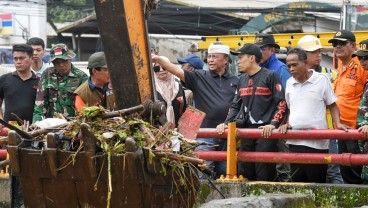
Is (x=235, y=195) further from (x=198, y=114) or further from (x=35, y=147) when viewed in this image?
(x=35, y=147)

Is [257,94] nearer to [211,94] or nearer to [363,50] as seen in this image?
[211,94]

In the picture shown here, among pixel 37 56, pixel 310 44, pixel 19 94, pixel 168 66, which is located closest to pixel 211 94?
pixel 168 66

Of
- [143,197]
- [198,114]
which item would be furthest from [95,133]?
[198,114]

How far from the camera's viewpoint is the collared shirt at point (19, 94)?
444 inches

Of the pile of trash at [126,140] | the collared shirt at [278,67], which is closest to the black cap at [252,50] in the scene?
the collared shirt at [278,67]

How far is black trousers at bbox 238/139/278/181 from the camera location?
1025 cm

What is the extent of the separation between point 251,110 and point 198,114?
2474 millimetres

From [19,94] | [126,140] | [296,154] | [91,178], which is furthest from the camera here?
[19,94]

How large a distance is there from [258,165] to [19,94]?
3.17 meters

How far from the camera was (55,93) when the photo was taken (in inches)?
414

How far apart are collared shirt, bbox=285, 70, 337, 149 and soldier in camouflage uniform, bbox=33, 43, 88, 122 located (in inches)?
97.2

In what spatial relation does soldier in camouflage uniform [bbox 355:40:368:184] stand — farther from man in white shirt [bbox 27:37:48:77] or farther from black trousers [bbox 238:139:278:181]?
man in white shirt [bbox 27:37:48:77]

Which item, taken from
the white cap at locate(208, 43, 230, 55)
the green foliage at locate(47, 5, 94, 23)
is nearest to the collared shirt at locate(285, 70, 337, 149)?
the white cap at locate(208, 43, 230, 55)

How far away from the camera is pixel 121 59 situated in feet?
25.1
